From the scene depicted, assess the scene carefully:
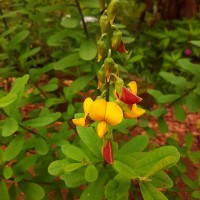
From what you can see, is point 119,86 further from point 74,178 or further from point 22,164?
point 22,164

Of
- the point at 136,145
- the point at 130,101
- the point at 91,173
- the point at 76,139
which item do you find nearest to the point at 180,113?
the point at 76,139

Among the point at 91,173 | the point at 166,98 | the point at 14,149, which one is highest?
the point at 91,173

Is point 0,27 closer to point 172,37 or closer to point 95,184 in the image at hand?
point 95,184

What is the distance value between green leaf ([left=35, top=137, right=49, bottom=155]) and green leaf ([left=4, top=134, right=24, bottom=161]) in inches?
3.8

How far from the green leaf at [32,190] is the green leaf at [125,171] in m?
0.50

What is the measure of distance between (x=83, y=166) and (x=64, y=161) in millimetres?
83

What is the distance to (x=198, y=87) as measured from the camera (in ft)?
5.74

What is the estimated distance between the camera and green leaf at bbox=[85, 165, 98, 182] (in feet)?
3.84

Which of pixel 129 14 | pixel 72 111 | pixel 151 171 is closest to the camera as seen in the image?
pixel 151 171

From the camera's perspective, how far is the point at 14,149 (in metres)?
1.44

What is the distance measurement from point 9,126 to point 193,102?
1.04 m

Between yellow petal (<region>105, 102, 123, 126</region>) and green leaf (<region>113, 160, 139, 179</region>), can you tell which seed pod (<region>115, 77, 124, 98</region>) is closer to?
yellow petal (<region>105, 102, 123, 126</region>)

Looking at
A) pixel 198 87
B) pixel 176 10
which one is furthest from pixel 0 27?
pixel 176 10

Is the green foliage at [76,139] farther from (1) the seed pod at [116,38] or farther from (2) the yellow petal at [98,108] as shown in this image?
(1) the seed pod at [116,38]
